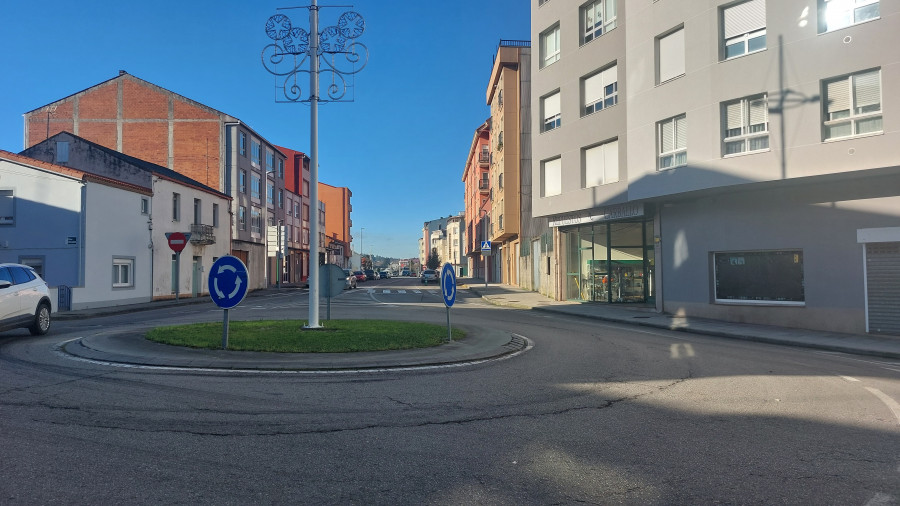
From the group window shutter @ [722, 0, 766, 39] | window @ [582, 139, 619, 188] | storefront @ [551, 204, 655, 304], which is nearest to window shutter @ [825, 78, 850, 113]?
window shutter @ [722, 0, 766, 39]

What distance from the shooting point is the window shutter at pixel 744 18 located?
52.6 ft

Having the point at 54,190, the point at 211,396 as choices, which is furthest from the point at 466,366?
the point at 54,190

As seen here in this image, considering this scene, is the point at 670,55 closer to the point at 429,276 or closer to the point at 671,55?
the point at 671,55

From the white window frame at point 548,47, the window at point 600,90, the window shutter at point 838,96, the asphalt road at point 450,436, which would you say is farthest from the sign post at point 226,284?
the white window frame at point 548,47

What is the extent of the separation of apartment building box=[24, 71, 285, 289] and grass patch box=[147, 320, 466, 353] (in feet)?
99.7

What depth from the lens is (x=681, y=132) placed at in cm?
1830

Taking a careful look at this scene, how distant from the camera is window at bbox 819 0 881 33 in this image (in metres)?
13.9

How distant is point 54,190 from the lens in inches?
910

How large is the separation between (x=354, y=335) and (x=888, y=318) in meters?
12.8

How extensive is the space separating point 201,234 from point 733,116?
28546 mm

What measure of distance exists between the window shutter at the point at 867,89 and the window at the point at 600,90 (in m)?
8.68

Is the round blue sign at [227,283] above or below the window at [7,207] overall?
below

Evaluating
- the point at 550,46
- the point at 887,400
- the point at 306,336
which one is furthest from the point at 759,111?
the point at 306,336

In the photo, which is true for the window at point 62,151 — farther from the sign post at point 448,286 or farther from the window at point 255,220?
the sign post at point 448,286
